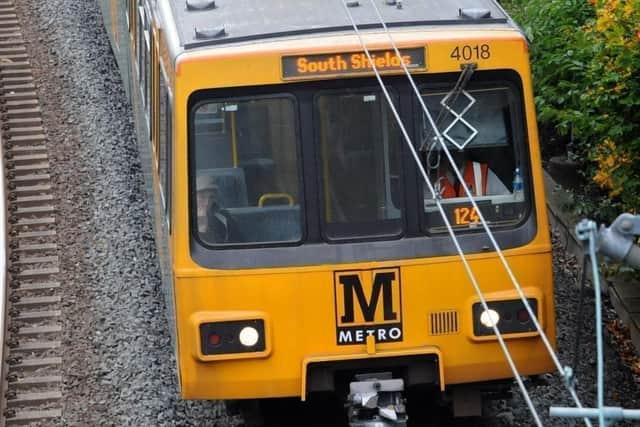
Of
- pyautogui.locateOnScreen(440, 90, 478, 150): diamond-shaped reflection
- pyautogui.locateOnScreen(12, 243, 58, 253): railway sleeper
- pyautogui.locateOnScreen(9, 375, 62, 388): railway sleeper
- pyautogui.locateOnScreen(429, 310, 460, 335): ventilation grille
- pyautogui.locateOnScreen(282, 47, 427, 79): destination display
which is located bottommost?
pyautogui.locateOnScreen(12, 243, 58, 253): railway sleeper

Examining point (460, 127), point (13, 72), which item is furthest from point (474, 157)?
point (13, 72)

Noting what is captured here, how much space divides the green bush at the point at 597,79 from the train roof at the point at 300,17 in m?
1.10

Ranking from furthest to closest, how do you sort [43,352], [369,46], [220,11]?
[43,352] < [220,11] < [369,46]

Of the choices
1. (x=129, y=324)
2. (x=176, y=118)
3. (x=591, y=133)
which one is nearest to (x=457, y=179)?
(x=176, y=118)

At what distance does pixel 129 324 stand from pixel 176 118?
3.15 meters

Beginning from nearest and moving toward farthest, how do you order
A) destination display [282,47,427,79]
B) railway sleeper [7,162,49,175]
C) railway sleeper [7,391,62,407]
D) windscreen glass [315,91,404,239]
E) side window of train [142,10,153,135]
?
destination display [282,47,427,79] < windscreen glass [315,91,404,239] < railway sleeper [7,391,62,407] < side window of train [142,10,153,135] < railway sleeper [7,162,49,175]

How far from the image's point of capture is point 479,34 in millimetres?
7320

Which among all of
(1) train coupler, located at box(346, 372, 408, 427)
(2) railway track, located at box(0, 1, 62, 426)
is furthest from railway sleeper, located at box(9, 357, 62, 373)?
(1) train coupler, located at box(346, 372, 408, 427)

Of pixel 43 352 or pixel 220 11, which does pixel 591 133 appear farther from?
pixel 43 352

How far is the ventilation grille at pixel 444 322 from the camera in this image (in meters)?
7.38

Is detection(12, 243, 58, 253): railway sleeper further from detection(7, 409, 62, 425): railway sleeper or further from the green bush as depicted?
the green bush

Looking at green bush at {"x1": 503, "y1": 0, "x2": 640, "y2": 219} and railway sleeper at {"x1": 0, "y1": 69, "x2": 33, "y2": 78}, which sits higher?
green bush at {"x1": 503, "y1": 0, "x2": 640, "y2": 219}

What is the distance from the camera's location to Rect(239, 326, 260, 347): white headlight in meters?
7.32

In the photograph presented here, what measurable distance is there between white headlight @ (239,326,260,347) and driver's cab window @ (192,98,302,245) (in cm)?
47
